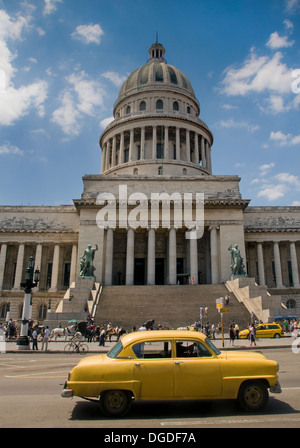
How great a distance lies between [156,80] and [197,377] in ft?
221

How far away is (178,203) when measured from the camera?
45.2m

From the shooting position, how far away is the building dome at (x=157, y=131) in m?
60.9

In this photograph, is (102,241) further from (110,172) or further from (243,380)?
(243,380)

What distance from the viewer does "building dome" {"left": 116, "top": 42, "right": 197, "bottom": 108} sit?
67050 millimetres

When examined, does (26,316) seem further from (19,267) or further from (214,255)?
(19,267)

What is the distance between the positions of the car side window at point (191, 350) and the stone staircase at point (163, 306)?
2285 cm

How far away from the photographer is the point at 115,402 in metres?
6.97

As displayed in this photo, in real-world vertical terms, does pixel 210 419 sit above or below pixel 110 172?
below

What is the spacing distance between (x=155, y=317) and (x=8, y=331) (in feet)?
40.2

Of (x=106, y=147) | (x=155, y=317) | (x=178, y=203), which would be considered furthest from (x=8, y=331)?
(x=106, y=147)

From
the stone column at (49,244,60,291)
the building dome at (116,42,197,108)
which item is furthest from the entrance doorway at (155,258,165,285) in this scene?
the building dome at (116,42,197,108)

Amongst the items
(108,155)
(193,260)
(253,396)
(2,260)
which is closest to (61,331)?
(193,260)

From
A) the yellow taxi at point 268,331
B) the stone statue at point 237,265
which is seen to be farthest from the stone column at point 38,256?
the yellow taxi at point 268,331

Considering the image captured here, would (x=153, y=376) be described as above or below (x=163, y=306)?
below
